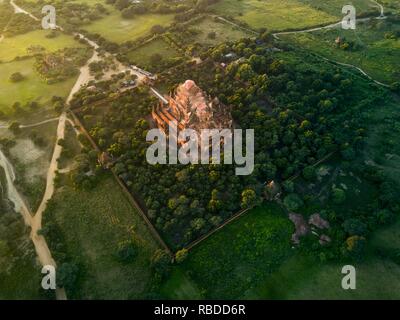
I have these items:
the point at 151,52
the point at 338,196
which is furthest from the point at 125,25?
the point at 338,196

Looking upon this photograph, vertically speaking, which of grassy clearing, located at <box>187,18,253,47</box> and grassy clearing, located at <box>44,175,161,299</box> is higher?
grassy clearing, located at <box>187,18,253,47</box>

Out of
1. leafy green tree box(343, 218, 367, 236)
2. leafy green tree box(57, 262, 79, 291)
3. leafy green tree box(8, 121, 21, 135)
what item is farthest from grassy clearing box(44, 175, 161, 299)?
leafy green tree box(343, 218, 367, 236)

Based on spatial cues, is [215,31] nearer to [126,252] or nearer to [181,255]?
[181,255]

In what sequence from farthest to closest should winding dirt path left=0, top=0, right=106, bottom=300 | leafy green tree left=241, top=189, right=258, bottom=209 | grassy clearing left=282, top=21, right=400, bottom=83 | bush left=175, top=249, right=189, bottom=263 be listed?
grassy clearing left=282, top=21, right=400, bottom=83, leafy green tree left=241, top=189, right=258, bottom=209, winding dirt path left=0, top=0, right=106, bottom=300, bush left=175, top=249, right=189, bottom=263

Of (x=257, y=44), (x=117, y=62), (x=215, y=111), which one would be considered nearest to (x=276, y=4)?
(x=257, y=44)

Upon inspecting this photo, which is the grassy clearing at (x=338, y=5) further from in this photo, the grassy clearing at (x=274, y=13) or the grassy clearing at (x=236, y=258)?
the grassy clearing at (x=236, y=258)

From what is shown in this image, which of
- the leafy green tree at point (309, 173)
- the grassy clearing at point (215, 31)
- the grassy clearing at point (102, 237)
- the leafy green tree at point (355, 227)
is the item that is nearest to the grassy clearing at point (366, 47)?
the grassy clearing at point (215, 31)

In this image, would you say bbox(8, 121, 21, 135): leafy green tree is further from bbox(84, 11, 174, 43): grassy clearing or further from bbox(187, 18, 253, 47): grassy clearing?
bbox(187, 18, 253, 47): grassy clearing

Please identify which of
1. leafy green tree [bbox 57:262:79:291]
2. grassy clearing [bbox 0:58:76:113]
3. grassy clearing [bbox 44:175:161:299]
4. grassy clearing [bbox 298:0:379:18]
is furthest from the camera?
grassy clearing [bbox 298:0:379:18]
